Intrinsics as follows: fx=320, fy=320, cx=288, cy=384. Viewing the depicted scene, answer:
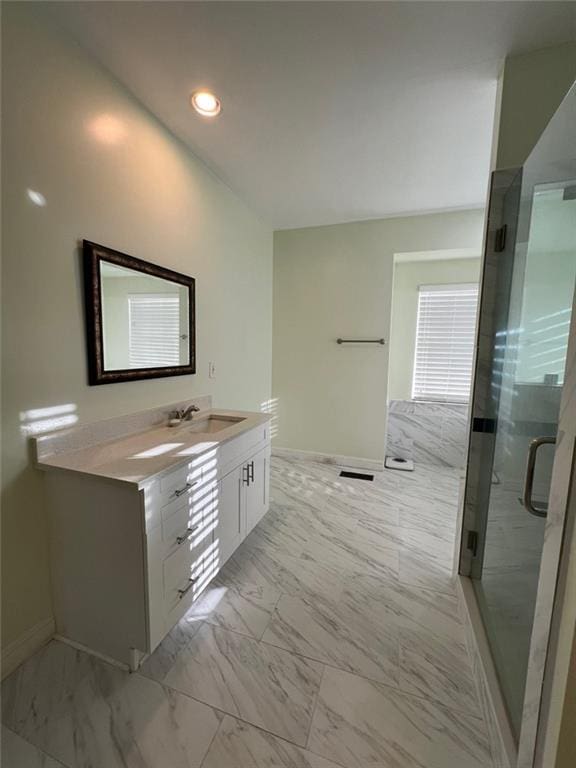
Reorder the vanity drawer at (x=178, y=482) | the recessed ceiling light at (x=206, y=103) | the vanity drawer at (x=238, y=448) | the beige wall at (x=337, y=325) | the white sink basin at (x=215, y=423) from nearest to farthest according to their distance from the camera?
the vanity drawer at (x=178, y=482) → the recessed ceiling light at (x=206, y=103) → the vanity drawer at (x=238, y=448) → the white sink basin at (x=215, y=423) → the beige wall at (x=337, y=325)

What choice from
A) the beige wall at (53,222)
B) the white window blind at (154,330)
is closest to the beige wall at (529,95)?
the beige wall at (53,222)

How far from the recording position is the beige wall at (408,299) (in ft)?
11.7

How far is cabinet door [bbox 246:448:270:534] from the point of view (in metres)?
2.08

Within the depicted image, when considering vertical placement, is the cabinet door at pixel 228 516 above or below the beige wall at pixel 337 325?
below

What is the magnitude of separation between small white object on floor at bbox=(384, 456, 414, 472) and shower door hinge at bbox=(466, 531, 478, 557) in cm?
179

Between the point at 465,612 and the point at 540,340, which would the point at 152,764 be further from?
the point at 540,340

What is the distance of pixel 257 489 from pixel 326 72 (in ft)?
7.67

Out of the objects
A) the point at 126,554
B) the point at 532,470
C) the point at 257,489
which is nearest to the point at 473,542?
the point at 532,470

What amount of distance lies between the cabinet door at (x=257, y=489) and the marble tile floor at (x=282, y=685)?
0.25 meters

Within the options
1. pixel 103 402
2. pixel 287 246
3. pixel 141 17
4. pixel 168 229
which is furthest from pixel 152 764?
pixel 287 246

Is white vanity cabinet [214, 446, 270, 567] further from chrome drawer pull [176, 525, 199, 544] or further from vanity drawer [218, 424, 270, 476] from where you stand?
chrome drawer pull [176, 525, 199, 544]

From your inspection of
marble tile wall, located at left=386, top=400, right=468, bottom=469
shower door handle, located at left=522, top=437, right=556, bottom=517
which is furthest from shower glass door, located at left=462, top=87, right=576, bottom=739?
marble tile wall, located at left=386, top=400, right=468, bottom=469

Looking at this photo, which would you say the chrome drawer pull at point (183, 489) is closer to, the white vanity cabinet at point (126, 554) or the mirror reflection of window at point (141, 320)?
the white vanity cabinet at point (126, 554)

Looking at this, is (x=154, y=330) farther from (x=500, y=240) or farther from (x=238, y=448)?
(x=500, y=240)
